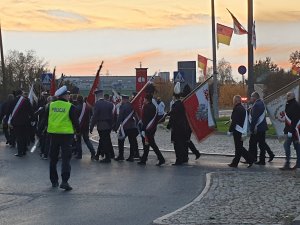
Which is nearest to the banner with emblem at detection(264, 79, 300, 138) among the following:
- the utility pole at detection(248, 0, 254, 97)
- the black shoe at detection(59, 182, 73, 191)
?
the utility pole at detection(248, 0, 254, 97)

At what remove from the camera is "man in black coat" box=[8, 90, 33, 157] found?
1792 cm

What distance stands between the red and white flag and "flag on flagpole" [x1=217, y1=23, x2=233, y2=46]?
16102 mm

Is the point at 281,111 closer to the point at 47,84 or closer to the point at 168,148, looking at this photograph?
the point at 168,148

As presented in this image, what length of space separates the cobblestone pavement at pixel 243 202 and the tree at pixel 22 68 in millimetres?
43926

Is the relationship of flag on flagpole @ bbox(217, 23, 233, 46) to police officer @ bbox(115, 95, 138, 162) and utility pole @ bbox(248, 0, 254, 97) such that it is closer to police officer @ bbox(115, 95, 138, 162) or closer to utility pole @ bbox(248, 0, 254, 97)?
utility pole @ bbox(248, 0, 254, 97)

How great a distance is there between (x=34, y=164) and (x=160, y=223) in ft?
27.1

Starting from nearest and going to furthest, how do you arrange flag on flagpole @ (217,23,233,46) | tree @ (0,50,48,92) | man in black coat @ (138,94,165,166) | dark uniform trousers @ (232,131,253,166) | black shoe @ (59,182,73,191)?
black shoe @ (59,182,73,191)
dark uniform trousers @ (232,131,253,166)
man in black coat @ (138,94,165,166)
flag on flagpole @ (217,23,233,46)
tree @ (0,50,48,92)

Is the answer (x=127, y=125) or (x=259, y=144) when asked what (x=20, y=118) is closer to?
(x=127, y=125)

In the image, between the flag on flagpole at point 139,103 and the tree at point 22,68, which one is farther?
the tree at point 22,68

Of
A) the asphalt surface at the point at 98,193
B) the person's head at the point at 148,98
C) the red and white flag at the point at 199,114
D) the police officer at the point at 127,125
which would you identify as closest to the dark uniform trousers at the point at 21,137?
the asphalt surface at the point at 98,193

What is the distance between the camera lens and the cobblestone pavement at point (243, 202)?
27.6ft

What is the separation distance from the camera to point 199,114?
16875mm

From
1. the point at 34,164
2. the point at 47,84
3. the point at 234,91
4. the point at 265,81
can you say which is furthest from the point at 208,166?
the point at 234,91

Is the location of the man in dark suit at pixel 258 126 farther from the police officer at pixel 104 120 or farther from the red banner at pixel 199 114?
the police officer at pixel 104 120
